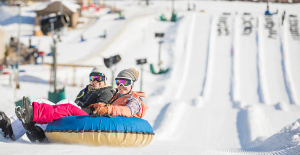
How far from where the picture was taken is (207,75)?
1529 centimetres

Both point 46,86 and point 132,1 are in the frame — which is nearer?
point 46,86

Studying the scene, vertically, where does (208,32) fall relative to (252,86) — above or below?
above

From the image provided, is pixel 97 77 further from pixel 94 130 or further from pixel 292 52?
pixel 292 52

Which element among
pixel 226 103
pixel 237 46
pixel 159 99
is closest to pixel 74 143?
pixel 159 99

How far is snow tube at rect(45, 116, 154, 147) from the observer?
3383mm

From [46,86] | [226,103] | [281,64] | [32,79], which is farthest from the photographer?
[281,64]

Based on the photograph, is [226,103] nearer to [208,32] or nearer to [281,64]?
[281,64]

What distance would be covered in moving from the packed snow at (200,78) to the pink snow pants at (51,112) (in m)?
0.30

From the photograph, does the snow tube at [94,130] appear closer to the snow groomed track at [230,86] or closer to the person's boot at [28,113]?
the person's boot at [28,113]

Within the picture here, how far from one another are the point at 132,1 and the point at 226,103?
2990 cm

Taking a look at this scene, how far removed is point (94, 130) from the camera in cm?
337

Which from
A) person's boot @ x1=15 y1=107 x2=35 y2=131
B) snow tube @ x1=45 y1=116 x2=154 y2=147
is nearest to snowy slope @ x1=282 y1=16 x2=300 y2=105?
snow tube @ x1=45 y1=116 x2=154 y2=147

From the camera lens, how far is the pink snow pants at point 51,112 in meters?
3.45

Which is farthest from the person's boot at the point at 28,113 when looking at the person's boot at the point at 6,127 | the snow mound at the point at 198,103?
the snow mound at the point at 198,103
